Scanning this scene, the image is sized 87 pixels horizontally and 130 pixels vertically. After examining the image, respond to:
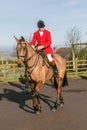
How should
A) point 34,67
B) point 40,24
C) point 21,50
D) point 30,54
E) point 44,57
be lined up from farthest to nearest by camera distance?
point 44,57, point 40,24, point 34,67, point 30,54, point 21,50

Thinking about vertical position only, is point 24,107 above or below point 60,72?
below

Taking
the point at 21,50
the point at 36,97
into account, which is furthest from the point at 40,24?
the point at 36,97

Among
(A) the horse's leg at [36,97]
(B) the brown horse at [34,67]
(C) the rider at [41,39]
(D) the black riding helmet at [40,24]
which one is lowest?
(A) the horse's leg at [36,97]

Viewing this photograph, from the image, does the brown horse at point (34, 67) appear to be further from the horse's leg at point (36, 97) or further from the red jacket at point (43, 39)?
the red jacket at point (43, 39)

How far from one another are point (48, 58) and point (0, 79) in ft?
39.9

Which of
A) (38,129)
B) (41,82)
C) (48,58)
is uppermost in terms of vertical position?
(48,58)

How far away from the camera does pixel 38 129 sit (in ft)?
26.4

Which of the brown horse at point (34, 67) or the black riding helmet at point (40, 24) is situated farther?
the black riding helmet at point (40, 24)

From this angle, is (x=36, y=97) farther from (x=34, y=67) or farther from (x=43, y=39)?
(x=43, y=39)

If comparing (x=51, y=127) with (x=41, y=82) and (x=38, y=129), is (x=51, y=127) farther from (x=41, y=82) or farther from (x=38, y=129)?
(x=41, y=82)

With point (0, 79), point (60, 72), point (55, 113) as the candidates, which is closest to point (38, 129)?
point (55, 113)

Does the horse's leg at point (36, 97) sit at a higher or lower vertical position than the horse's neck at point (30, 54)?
lower

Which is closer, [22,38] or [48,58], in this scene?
[22,38]

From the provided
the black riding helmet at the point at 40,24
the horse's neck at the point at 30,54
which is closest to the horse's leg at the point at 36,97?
the horse's neck at the point at 30,54
